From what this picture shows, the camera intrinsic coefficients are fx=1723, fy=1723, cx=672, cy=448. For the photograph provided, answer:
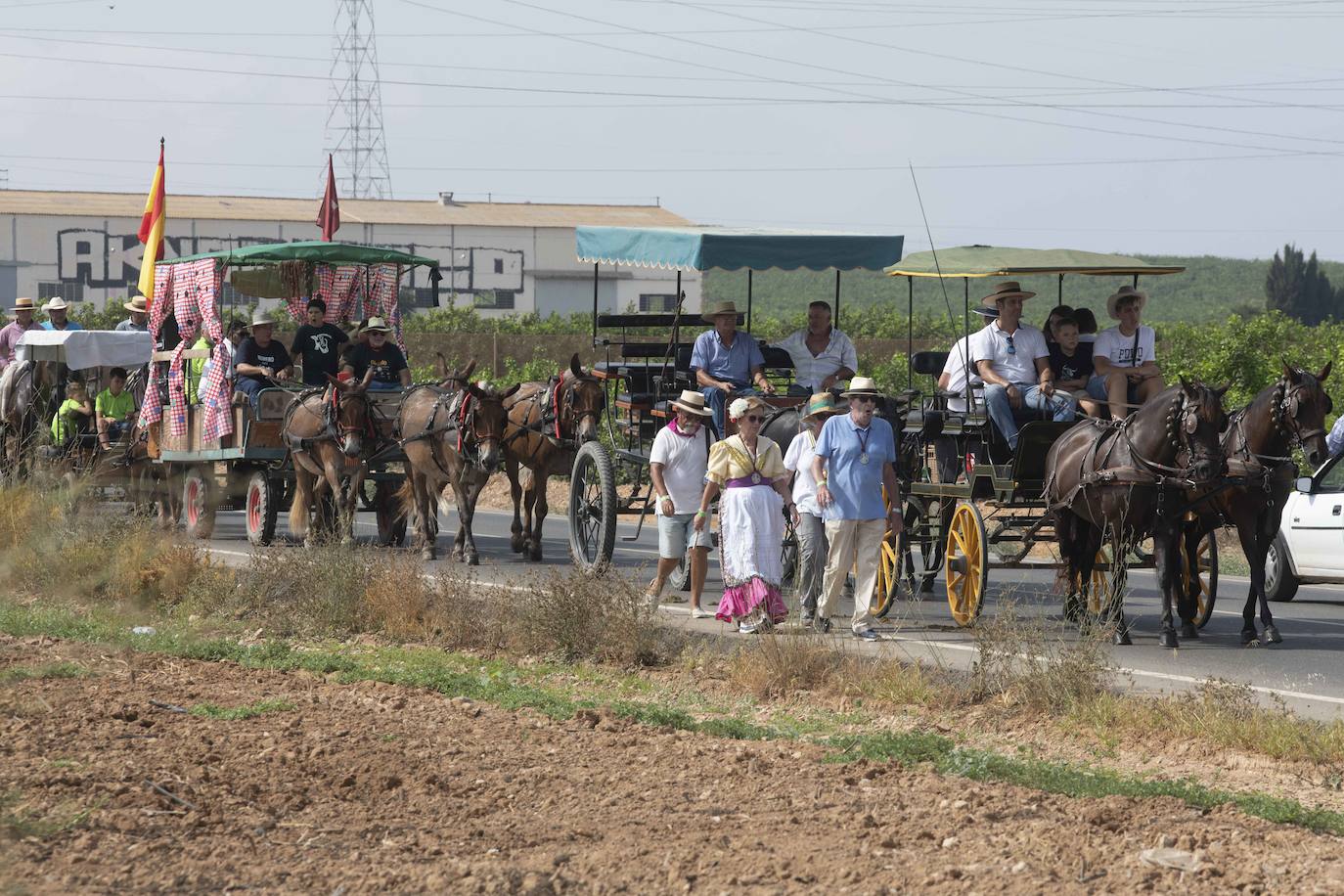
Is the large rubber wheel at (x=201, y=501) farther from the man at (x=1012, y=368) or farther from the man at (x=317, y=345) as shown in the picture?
the man at (x=1012, y=368)

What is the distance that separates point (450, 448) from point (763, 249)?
177 inches

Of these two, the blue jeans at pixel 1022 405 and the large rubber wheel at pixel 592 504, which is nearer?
the blue jeans at pixel 1022 405

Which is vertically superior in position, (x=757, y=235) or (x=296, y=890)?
(x=757, y=235)

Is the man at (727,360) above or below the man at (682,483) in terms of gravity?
above

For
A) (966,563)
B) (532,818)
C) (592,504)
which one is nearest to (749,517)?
(966,563)

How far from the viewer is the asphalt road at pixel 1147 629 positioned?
11211mm

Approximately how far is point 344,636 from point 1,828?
6019 mm

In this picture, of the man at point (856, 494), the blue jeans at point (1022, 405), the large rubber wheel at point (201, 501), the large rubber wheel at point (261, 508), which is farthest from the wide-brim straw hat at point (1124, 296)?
the large rubber wheel at point (201, 501)

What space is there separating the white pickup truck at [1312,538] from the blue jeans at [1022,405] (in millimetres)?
2831

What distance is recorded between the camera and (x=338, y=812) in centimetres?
740

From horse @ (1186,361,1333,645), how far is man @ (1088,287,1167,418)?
1.20m

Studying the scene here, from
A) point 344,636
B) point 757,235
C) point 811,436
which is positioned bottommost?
point 344,636

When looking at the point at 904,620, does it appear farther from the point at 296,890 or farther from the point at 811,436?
the point at 296,890

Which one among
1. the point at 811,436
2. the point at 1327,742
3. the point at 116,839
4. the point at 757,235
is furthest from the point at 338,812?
the point at 757,235
